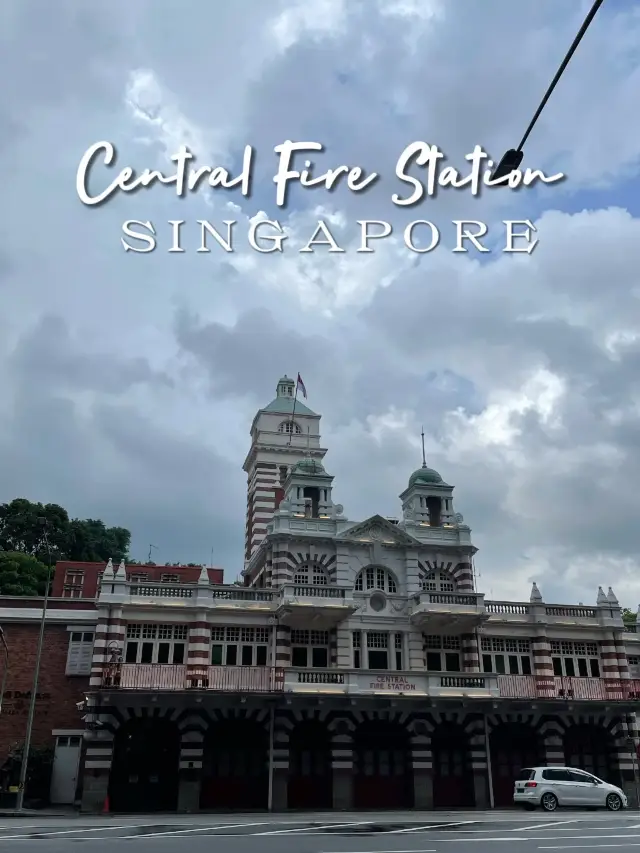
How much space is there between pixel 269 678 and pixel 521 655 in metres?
13.3

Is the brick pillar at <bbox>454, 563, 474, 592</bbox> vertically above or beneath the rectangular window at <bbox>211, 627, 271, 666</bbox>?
above

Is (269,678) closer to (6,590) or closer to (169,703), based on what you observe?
(169,703)

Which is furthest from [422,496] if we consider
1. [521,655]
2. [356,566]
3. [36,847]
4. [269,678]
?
[36,847]

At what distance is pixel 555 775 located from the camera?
1206 inches

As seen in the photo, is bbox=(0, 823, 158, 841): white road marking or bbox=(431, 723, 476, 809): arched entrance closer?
bbox=(0, 823, 158, 841): white road marking

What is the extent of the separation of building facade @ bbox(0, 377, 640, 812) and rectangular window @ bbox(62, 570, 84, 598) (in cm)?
1522

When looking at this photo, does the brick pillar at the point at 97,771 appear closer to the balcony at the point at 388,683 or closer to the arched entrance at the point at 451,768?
the balcony at the point at 388,683

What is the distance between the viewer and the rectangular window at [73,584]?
5375 centimetres

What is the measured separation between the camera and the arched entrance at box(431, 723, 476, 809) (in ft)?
119

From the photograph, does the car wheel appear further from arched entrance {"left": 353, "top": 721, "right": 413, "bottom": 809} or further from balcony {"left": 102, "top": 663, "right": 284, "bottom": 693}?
balcony {"left": 102, "top": 663, "right": 284, "bottom": 693}

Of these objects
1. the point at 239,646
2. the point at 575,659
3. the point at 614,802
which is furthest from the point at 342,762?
the point at 575,659

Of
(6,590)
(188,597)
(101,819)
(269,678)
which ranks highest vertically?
(6,590)

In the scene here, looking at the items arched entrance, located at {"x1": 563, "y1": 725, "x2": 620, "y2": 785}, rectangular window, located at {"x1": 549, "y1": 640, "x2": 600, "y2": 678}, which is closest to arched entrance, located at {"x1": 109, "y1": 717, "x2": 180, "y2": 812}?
arched entrance, located at {"x1": 563, "y1": 725, "x2": 620, "y2": 785}

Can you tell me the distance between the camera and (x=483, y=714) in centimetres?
3669
